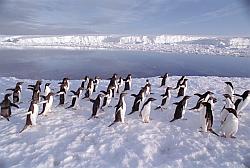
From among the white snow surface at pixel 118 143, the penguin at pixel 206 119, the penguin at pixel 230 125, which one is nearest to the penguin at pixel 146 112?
the white snow surface at pixel 118 143

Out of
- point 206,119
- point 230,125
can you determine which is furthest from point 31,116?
point 230,125

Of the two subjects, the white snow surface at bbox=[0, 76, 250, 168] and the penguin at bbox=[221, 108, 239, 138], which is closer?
the white snow surface at bbox=[0, 76, 250, 168]

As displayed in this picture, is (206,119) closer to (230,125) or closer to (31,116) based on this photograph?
(230,125)

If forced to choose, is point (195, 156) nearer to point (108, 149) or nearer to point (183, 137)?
point (183, 137)

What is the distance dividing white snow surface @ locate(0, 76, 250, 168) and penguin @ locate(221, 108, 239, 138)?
0.15 m

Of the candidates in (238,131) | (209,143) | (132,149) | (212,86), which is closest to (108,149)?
(132,149)

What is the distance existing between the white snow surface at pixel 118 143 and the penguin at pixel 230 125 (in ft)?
0.49

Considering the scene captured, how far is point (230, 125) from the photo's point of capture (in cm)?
654

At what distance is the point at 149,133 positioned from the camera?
7043mm

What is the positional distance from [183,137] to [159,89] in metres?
5.75

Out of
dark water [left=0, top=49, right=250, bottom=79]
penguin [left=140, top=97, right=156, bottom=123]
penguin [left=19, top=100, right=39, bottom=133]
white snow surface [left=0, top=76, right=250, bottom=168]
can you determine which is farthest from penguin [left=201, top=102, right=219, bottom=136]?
dark water [left=0, top=49, right=250, bottom=79]

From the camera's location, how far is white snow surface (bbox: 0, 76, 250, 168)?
5832mm

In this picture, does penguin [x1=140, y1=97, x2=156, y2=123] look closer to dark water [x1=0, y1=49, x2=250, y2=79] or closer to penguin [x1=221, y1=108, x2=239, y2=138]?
penguin [x1=221, y1=108, x2=239, y2=138]

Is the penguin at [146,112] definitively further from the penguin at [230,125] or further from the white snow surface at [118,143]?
the penguin at [230,125]
